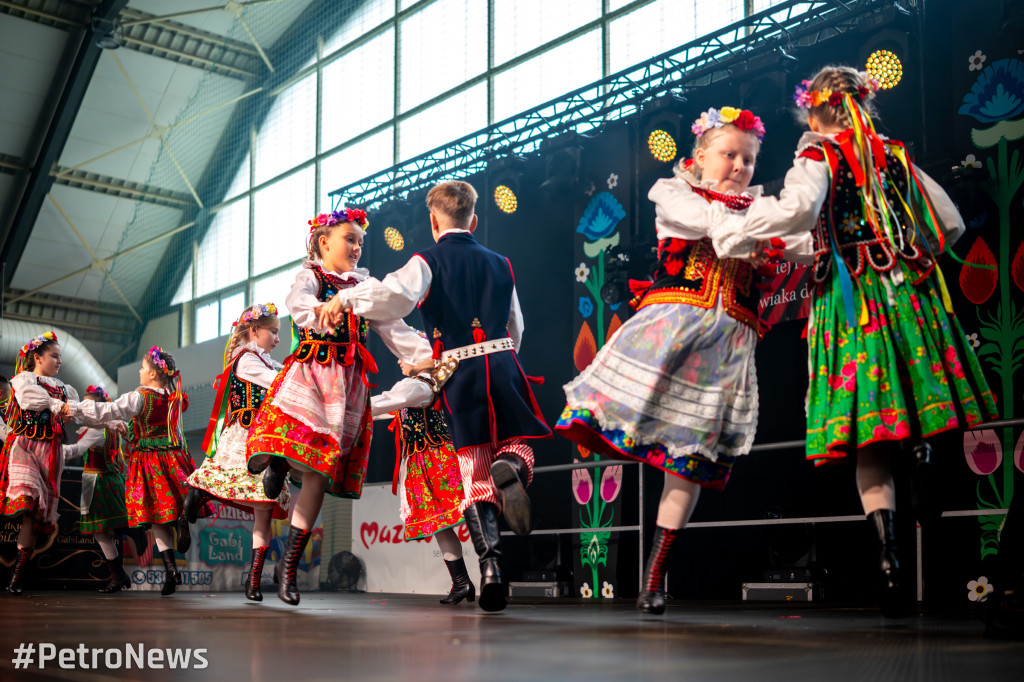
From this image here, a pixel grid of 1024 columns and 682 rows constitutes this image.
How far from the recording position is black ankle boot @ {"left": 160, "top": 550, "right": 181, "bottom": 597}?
17.4 ft

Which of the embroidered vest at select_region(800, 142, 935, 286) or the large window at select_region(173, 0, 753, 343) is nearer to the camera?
the embroidered vest at select_region(800, 142, 935, 286)

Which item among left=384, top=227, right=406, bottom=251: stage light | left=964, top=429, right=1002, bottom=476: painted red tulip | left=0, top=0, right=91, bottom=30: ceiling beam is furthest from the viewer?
left=0, top=0, right=91, bottom=30: ceiling beam

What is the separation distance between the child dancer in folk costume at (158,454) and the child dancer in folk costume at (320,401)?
2281 millimetres

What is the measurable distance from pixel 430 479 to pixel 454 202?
1.28 meters

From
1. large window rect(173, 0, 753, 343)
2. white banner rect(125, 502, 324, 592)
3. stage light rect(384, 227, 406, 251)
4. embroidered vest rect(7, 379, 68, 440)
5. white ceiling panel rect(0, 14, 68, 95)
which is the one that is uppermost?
white ceiling panel rect(0, 14, 68, 95)

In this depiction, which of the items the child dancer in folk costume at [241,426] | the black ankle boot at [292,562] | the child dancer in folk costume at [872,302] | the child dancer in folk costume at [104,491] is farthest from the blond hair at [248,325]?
the child dancer in folk costume at [872,302]

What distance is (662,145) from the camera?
6.59m

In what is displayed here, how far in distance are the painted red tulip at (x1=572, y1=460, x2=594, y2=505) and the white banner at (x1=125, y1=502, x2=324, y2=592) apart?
2.14 metres

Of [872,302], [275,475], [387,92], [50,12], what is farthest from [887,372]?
[50,12]

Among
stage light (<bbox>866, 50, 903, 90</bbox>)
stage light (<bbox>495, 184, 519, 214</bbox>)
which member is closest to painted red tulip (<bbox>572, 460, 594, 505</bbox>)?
stage light (<bbox>495, 184, 519, 214</bbox>)

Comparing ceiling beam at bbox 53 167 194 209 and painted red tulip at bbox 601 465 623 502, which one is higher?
ceiling beam at bbox 53 167 194 209

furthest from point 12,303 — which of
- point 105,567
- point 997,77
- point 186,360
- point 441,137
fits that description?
point 997,77

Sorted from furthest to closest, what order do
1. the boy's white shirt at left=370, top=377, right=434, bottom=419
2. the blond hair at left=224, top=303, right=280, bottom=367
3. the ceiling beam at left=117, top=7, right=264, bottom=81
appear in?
1. the ceiling beam at left=117, top=7, right=264, bottom=81
2. the blond hair at left=224, top=303, right=280, bottom=367
3. the boy's white shirt at left=370, top=377, right=434, bottom=419

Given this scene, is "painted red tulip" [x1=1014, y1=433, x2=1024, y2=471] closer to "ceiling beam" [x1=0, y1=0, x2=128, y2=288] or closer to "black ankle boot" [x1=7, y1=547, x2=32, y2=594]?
"black ankle boot" [x1=7, y1=547, x2=32, y2=594]
